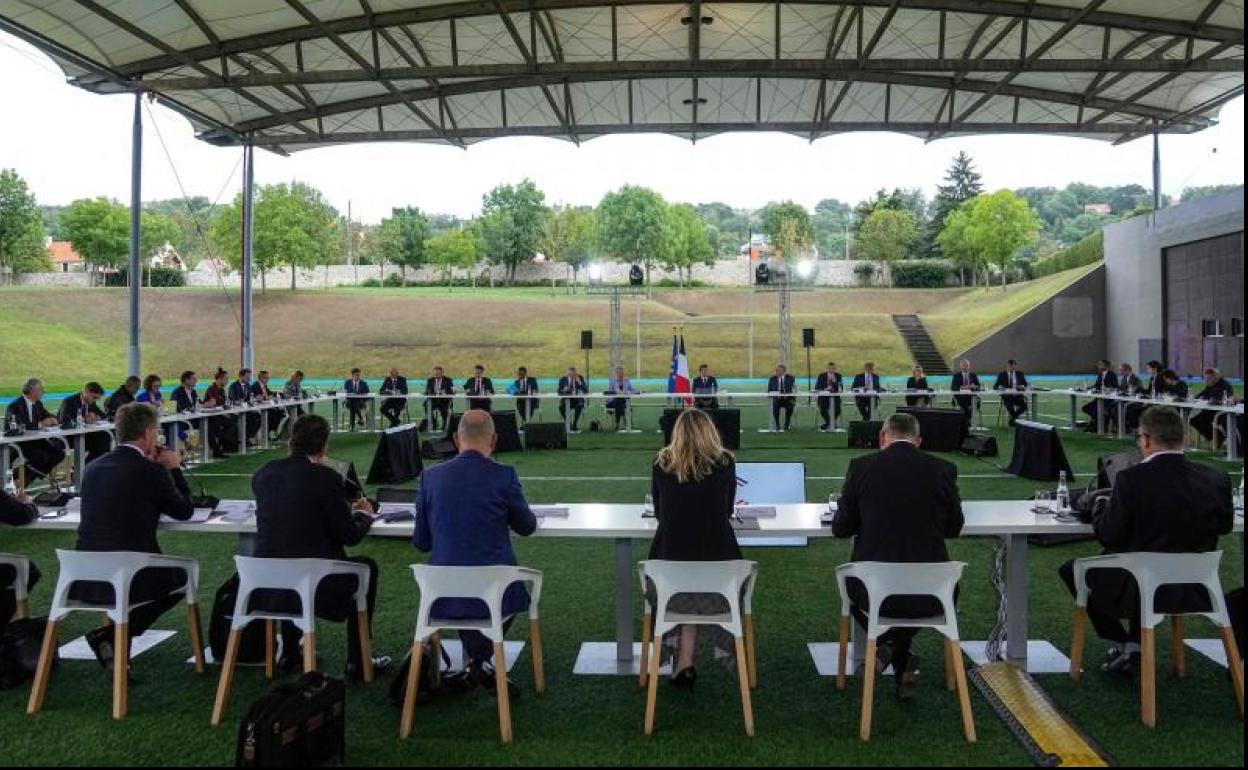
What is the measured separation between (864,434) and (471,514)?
10.4 metres

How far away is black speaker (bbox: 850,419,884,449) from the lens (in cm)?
1298

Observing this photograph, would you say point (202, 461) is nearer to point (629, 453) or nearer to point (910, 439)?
point (629, 453)

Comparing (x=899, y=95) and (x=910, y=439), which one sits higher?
(x=899, y=95)

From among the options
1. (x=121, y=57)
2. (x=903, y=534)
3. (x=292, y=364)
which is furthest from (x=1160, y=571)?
(x=292, y=364)

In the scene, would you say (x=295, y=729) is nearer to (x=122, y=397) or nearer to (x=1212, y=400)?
(x=122, y=397)

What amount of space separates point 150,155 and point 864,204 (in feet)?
197

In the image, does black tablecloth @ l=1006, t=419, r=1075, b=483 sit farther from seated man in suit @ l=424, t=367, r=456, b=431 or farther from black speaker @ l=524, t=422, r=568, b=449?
seated man in suit @ l=424, t=367, r=456, b=431

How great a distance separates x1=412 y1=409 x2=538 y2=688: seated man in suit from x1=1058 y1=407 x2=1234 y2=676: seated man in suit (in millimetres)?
2497

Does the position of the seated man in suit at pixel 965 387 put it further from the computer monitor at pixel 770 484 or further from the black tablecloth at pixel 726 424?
the computer monitor at pixel 770 484

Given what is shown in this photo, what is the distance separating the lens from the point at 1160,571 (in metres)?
3.43

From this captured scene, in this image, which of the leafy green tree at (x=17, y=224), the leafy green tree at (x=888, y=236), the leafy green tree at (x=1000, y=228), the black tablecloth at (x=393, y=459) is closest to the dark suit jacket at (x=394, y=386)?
the black tablecloth at (x=393, y=459)

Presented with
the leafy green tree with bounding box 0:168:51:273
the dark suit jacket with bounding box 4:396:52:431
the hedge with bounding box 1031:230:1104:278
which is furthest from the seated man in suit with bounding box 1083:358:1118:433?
the leafy green tree with bounding box 0:168:51:273

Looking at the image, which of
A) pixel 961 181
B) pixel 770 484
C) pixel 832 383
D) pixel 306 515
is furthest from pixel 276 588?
pixel 961 181

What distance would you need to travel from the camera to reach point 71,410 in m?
9.71
